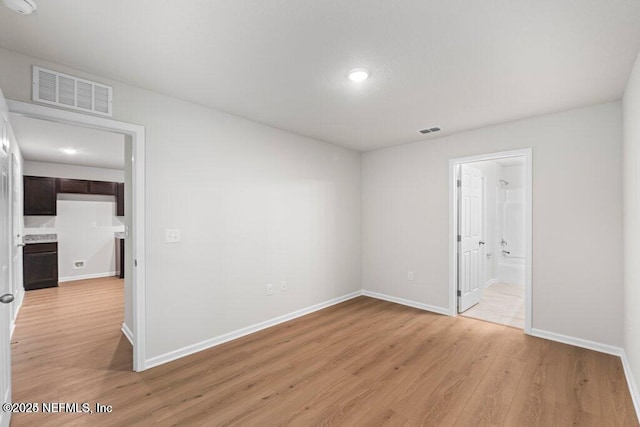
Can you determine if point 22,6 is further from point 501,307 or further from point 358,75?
point 501,307

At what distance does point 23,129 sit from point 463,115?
17.8 ft

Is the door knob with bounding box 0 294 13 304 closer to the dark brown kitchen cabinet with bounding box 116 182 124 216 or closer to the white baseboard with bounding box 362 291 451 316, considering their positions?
the white baseboard with bounding box 362 291 451 316

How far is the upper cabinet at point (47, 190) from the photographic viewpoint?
223 inches

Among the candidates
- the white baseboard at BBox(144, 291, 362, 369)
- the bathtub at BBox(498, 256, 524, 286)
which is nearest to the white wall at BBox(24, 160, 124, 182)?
the white baseboard at BBox(144, 291, 362, 369)

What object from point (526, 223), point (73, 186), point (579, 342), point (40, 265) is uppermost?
point (73, 186)

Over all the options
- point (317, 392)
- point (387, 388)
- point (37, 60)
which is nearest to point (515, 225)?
point (387, 388)

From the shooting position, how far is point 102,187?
661cm

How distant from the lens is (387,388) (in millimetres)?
2363

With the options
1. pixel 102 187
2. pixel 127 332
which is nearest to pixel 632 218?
pixel 127 332

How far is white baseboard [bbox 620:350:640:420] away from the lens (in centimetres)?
205

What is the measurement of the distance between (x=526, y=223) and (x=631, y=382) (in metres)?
1.63

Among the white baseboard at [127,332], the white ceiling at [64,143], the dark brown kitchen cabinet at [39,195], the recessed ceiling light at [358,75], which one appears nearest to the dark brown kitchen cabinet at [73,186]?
the dark brown kitchen cabinet at [39,195]

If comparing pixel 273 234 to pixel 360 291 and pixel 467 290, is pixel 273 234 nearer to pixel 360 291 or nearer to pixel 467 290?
pixel 360 291

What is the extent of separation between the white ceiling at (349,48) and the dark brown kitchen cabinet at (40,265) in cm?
515
